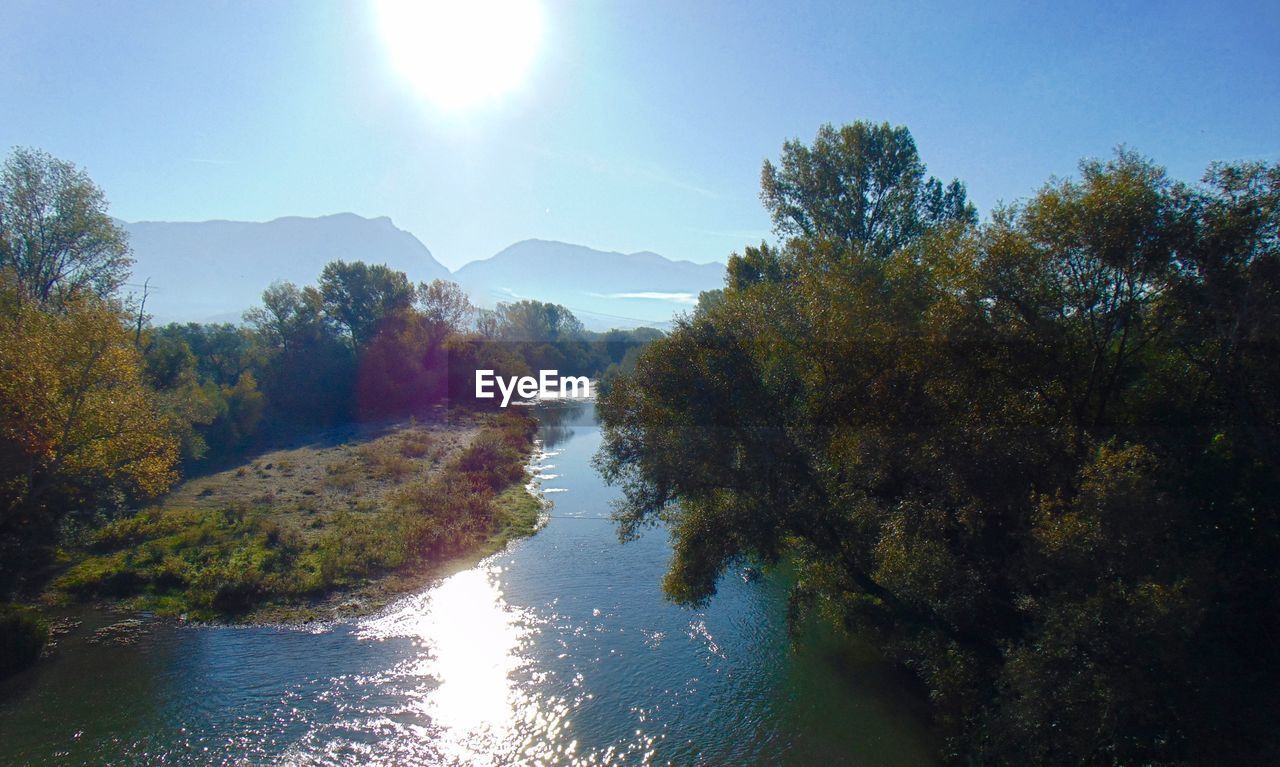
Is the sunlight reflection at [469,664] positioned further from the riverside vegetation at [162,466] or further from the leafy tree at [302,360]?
the leafy tree at [302,360]

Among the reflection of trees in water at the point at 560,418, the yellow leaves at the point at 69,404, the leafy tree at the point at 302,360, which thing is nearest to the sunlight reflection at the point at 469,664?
the yellow leaves at the point at 69,404

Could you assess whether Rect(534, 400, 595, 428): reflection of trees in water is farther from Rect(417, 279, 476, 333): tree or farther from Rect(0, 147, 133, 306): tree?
Rect(0, 147, 133, 306): tree

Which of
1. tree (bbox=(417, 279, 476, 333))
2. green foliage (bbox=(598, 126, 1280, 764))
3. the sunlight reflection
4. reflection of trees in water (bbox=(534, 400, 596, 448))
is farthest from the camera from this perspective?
tree (bbox=(417, 279, 476, 333))

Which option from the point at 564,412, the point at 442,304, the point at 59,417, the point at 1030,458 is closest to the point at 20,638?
the point at 59,417

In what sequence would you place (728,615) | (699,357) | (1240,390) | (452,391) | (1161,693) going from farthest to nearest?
(452,391)
(728,615)
(699,357)
(1240,390)
(1161,693)

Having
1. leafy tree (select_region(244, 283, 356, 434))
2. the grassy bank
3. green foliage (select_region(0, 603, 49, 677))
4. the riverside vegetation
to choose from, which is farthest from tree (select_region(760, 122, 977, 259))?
leafy tree (select_region(244, 283, 356, 434))

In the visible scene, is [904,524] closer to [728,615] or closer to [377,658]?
[728,615]

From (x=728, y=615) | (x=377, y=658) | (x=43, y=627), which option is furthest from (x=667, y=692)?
(x=43, y=627)

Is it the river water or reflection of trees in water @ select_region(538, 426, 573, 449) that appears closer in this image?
the river water
